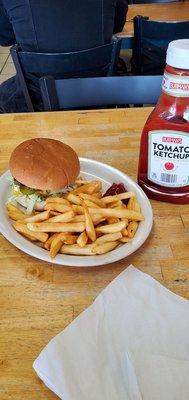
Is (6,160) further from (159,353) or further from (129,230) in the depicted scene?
(159,353)

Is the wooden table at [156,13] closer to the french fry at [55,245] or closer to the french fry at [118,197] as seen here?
the french fry at [118,197]

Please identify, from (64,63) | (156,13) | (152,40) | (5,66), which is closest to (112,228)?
(64,63)

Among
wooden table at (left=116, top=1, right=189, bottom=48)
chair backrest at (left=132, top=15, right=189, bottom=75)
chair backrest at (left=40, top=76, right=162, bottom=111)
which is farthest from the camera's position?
wooden table at (left=116, top=1, right=189, bottom=48)

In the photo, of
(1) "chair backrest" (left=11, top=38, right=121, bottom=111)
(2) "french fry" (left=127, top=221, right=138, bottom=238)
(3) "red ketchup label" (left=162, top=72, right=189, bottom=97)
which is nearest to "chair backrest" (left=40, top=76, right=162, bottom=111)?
(1) "chair backrest" (left=11, top=38, right=121, bottom=111)

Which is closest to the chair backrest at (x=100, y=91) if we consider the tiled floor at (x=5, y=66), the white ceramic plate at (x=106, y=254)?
the white ceramic plate at (x=106, y=254)

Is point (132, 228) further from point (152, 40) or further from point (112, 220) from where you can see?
point (152, 40)

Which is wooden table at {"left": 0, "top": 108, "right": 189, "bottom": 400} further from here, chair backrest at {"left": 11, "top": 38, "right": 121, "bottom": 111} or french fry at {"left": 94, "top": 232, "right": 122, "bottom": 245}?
chair backrest at {"left": 11, "top": 38, "right": 121, "bottom": 111}

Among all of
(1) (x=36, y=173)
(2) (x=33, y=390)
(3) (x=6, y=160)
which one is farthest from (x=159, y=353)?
(3) (x=6, y=160)
